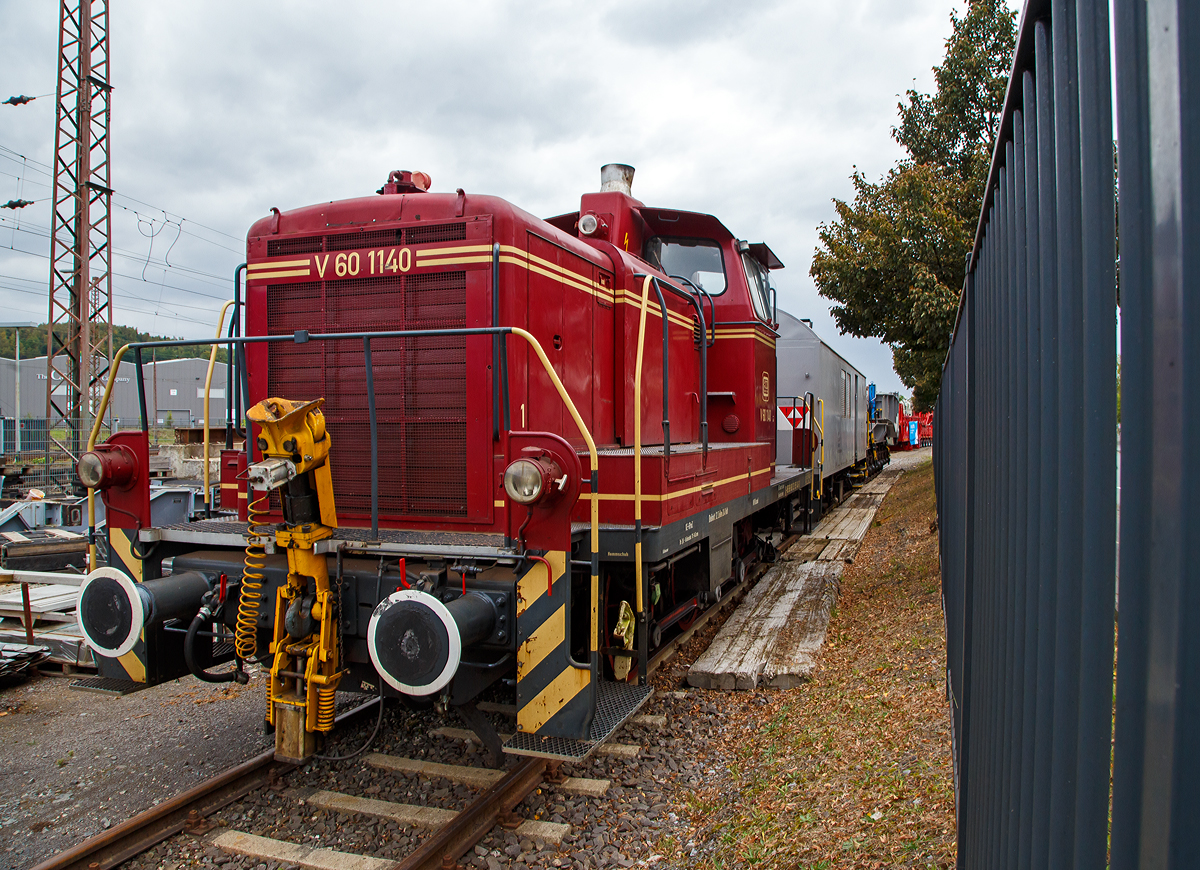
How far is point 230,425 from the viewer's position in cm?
481

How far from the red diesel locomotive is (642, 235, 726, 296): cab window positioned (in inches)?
56.2

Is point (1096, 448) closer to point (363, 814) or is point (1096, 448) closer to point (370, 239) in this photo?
point (363, 814)

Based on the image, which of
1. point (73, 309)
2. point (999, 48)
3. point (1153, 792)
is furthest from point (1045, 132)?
point (73, 309)

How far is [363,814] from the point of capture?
142 inches

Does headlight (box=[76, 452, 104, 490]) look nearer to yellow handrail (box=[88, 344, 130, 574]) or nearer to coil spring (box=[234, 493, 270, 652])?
yellow handrail (box=[88, 344, 130, 574])

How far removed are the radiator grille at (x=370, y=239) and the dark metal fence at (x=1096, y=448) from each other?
3.04 meters

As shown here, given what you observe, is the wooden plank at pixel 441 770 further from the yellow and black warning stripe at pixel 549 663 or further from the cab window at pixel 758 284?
the cab window at pixel 758 284

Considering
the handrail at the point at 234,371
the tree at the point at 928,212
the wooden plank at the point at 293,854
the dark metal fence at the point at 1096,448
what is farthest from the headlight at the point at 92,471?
the tree at the point at 928,212

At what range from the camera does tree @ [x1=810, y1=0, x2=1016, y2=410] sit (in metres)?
11.1

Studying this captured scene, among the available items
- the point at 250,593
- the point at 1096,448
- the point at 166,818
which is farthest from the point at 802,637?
the point at 1096,448

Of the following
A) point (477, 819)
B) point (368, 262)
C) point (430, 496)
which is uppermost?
point (368, 262)

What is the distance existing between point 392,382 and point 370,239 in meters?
0.79

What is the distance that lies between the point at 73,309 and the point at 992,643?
22.7m

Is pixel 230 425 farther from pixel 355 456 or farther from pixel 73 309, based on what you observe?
pixel 73 309
